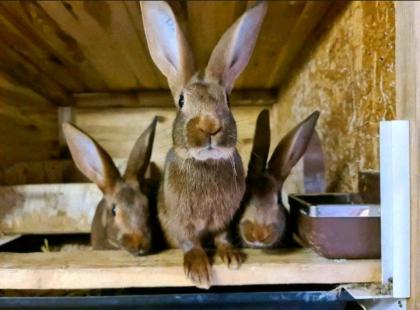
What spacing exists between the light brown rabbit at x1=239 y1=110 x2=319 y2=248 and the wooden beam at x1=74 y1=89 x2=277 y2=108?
0.68m

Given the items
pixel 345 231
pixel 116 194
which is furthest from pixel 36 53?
pixel 345 231

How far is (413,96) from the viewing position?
2.65ft

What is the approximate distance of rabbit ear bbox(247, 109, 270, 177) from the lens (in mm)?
1121

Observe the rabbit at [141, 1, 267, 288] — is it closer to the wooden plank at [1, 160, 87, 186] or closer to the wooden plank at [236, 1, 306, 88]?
the wooden plank at [236, 1, 306, 88]

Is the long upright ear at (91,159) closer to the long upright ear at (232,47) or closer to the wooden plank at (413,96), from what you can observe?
the long upright ear at (232,47)

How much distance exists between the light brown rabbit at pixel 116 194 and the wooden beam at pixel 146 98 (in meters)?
0.63

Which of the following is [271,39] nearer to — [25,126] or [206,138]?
[206,138]

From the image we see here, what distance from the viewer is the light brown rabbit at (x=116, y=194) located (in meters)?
1.01

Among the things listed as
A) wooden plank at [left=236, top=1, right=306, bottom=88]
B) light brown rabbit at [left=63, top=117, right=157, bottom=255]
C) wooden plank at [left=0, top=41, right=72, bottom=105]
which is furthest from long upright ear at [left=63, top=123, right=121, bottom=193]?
wooden plank at [left=236, top=1, right=306, bottom=88]

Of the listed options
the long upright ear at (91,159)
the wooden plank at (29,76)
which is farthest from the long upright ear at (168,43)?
the wooden plank at (29,76)

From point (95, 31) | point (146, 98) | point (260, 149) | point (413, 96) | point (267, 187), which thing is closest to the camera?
point (413, 96)

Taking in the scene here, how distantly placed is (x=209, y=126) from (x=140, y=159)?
39 cm

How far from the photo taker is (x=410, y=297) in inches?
33.1

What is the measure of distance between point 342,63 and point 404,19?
1.38ft
